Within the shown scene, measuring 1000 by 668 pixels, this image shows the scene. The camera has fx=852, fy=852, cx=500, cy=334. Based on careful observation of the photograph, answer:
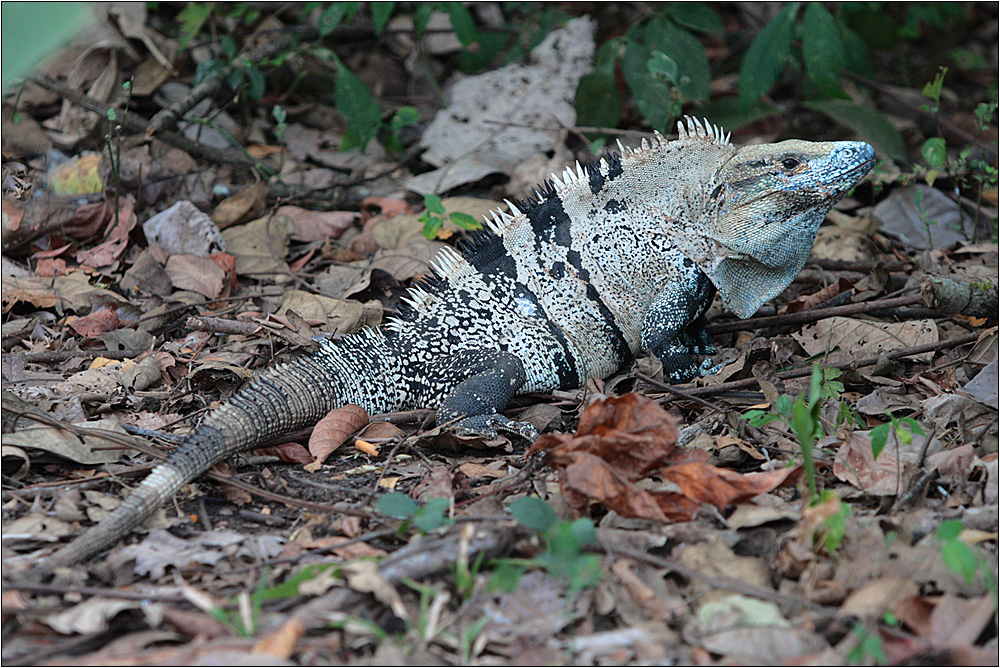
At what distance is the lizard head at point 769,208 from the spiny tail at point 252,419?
2.07 m

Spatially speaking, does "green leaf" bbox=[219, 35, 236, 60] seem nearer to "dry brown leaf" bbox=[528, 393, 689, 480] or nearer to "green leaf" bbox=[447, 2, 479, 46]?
"green leaf" bbox=[447, 2, 479, 46]

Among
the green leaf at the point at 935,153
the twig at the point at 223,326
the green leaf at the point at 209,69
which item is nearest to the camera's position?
the twig at the point at 223,326

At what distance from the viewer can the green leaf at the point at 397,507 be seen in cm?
306

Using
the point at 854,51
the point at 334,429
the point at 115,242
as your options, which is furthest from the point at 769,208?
the point at 115,242

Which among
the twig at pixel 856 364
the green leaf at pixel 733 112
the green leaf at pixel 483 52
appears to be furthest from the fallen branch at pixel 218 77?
the twig at pixel 856 364

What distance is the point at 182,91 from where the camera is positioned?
24.8 feet

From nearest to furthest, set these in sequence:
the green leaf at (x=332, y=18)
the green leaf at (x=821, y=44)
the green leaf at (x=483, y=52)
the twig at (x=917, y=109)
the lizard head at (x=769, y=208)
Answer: the lizard head at (x=769, y=208) < the green leaf at (x=821, y=44) < the green leaf at (x=332, y=18) < the twig at (x=917, y=109) < the green leaf at (x=483, y=52)

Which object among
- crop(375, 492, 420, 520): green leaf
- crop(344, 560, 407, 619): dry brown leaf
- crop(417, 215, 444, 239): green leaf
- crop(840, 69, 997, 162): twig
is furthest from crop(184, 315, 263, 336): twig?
crop(840, 69, 997, 162): twig

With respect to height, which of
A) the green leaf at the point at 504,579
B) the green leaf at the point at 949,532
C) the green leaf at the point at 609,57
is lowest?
the green leaf at the point at 949,532

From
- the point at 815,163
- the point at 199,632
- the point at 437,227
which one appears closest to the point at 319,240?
the point at 437,227

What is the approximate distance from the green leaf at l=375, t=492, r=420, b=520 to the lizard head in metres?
2.60

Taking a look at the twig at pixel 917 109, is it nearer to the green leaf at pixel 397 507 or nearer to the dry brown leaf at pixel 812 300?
the dry brown leaf at pixel 812 300

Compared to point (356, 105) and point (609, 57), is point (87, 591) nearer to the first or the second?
point (356, 105)

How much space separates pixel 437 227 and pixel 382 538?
309 cm
